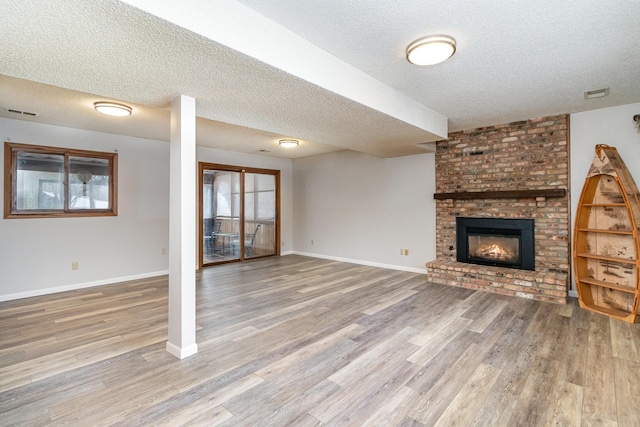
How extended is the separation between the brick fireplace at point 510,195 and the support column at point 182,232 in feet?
12.1

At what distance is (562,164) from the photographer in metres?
4.03

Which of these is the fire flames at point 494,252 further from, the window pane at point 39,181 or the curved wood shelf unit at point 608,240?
the window pane at point 39,181

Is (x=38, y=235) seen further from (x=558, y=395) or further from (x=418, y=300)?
(x=558, y=395)

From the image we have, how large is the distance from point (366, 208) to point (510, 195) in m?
2.63

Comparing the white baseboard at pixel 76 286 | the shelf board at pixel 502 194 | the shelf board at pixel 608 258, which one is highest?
the shelf board at pixel 502 194

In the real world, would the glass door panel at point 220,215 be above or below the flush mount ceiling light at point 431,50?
below

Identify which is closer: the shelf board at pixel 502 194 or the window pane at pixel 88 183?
the shelf board at pixel 502 194

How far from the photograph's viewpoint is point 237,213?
A: 6777 mm

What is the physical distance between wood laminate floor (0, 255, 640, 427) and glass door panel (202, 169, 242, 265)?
2.50 metres

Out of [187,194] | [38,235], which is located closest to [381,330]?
[187,194]

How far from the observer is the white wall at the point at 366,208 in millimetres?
5422

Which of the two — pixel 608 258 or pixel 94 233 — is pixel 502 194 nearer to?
pixel 608 258

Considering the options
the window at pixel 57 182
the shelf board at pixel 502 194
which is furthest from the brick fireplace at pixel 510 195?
the window at pixel 57 182

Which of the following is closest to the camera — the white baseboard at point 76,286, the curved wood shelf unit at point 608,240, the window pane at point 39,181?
the curved wood shelf unit at point 608,240
